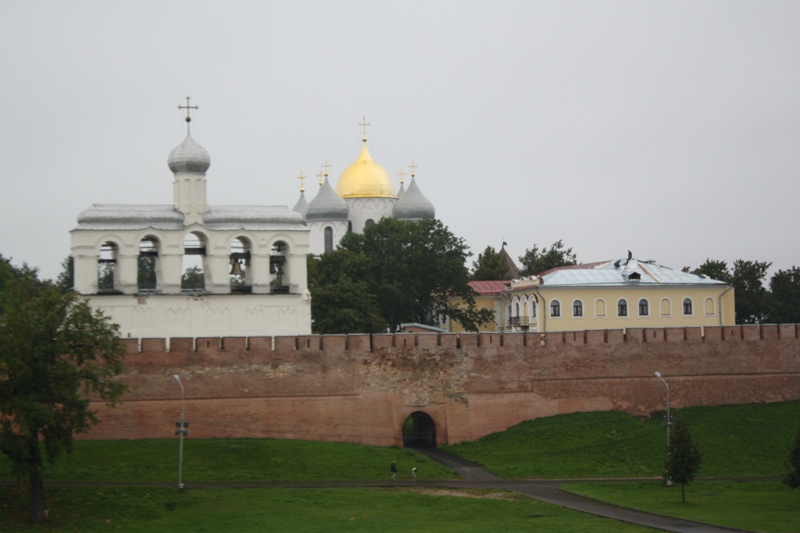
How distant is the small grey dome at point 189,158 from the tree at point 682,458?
16406 mm

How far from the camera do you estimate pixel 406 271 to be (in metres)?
52.3

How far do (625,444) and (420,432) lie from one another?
5765mm

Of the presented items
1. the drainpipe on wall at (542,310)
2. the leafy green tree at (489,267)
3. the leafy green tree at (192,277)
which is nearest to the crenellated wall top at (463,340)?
the drainpipe on wall at (542,310)

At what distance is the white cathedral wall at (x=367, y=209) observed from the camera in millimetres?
68500

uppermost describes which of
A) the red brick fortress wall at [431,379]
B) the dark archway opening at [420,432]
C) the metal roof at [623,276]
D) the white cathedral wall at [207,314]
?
the metal roof at [623,276]

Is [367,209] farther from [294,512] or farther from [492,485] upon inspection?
[294,512]

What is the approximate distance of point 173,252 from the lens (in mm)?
38688

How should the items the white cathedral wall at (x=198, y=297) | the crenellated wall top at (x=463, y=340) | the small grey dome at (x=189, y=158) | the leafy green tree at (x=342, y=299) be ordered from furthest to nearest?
1. the leafy green tree at (x=342, y=299)
2. the small grey dome at (x=189, y=158)
3. the white cathedral wall at (x=198, y=297)
4. the crenellated wall top at (x=463, y=340)

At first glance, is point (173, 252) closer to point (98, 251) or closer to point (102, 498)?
point (98, 251)

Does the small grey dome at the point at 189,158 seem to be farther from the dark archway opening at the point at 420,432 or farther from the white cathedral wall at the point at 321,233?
the white cathedral wall at the point at 321,233

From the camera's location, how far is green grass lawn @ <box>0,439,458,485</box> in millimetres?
31641

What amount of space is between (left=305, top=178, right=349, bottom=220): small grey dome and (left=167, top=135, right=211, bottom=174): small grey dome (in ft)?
88.6

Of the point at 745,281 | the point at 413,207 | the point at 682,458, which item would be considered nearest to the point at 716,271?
the point at 745,281

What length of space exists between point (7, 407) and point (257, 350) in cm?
815
